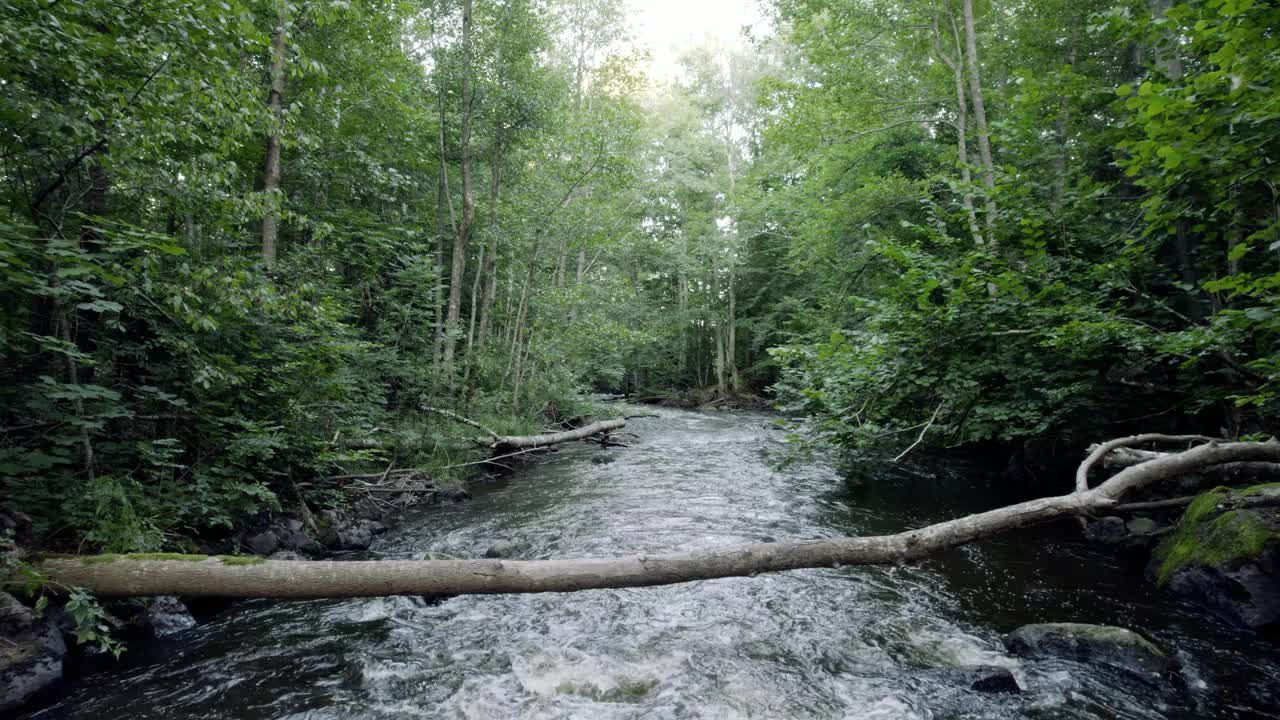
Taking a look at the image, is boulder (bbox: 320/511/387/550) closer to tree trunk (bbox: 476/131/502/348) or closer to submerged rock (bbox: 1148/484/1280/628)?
tree trunk (bbox: 476/131/502/348)

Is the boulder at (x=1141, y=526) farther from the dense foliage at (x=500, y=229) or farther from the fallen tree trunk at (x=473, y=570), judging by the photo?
the fallen tree trunk at (x=473, y=570)

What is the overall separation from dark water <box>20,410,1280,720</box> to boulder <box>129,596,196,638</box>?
217mm

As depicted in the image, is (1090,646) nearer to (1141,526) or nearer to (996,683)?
(996,683)

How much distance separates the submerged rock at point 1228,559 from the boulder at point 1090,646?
1142mm

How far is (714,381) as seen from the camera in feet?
110

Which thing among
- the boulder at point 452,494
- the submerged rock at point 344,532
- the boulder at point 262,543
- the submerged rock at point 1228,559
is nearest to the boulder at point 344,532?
the submerged rock at point 344,532

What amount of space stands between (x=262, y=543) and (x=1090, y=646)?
7.73 metres

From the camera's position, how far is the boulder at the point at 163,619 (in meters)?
4.29

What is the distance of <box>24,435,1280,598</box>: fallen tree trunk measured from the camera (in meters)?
3.37

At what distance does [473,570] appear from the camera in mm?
3389

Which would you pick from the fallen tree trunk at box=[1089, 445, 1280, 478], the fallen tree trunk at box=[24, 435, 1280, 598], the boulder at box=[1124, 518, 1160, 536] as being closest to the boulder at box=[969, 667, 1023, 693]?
the fallen tree trunk at box=[24, 435, 1280, 598]

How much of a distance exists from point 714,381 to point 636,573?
30.4 metres

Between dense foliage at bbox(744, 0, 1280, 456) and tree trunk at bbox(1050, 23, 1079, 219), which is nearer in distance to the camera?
dense foliage at bbox(744, 0, 1280, 456)

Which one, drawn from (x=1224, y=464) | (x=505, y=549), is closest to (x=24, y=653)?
(x=505, y=549)
